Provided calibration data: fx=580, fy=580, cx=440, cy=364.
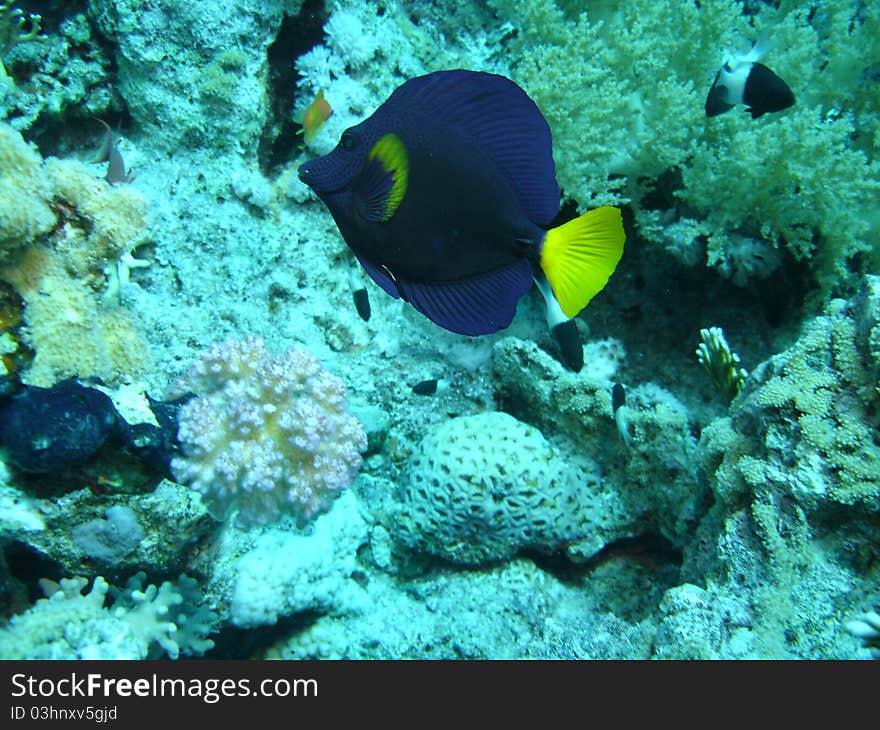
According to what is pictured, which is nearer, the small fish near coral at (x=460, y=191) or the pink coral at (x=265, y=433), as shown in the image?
the small fish near coral at (x=460, y=191)

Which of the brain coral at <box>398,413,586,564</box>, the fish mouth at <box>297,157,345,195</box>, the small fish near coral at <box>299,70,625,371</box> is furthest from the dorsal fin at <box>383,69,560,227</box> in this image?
the brain coral at <box>398,413,586,564</box>

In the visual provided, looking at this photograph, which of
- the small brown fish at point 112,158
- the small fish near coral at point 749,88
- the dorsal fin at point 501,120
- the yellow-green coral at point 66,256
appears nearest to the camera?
the dorsal fin at point 501,120

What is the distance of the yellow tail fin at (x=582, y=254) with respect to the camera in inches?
62.3

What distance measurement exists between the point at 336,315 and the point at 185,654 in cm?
171

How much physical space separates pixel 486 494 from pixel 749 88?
2.27m

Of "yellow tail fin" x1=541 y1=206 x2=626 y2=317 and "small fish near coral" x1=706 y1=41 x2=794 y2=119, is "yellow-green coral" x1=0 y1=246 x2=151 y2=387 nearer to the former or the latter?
"yellow tail fin" x1=541 y1=206 x2=626 y2=317

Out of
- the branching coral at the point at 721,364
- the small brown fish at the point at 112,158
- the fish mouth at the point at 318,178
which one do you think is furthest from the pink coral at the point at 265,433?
the branching coral at the point at 721,364

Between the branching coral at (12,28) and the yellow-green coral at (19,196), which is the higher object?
the branching coral at (12,28)

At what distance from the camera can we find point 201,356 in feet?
7.55

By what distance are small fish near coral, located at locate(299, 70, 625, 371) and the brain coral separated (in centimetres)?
111

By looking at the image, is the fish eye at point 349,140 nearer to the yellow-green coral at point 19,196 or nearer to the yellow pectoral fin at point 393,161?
the yellow pectoral fin at point 393,161

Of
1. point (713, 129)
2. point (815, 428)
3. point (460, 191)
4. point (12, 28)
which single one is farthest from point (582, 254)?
point (12, 28)
